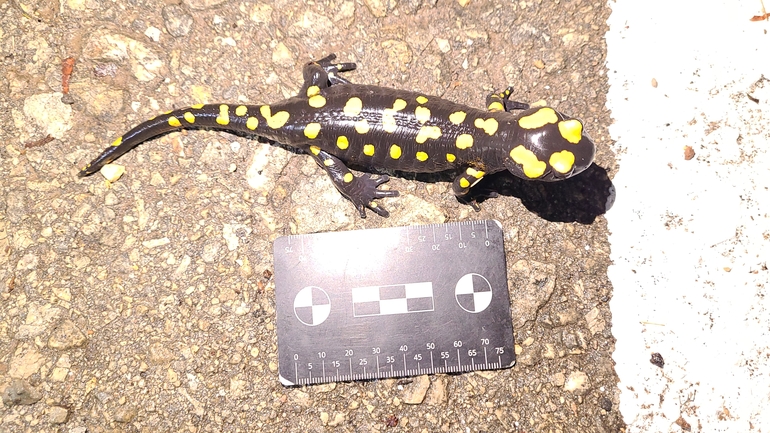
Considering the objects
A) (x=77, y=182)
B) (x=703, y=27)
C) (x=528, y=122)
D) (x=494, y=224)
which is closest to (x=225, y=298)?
(x=77, y=182)

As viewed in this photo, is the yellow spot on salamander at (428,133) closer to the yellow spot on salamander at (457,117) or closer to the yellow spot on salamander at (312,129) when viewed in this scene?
the yellow spot on salamander at (457,117)

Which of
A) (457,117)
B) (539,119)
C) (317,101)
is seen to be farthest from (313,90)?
(539,119)

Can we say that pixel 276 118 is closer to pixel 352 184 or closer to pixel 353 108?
pixel 353 108

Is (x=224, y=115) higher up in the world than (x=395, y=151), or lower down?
higher up

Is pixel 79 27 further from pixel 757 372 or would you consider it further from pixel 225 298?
pixel 757 372

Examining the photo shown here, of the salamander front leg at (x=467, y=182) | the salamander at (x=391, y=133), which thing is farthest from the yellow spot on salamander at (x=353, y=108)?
the salamander front leg at (x=467, y=182)

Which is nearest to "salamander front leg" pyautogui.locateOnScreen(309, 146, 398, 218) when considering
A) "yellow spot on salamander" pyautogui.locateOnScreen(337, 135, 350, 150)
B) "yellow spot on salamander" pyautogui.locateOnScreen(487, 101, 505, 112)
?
"yellow spot on salamander" pyautogui.locateOnScreen(337, 135, 350, 150)
